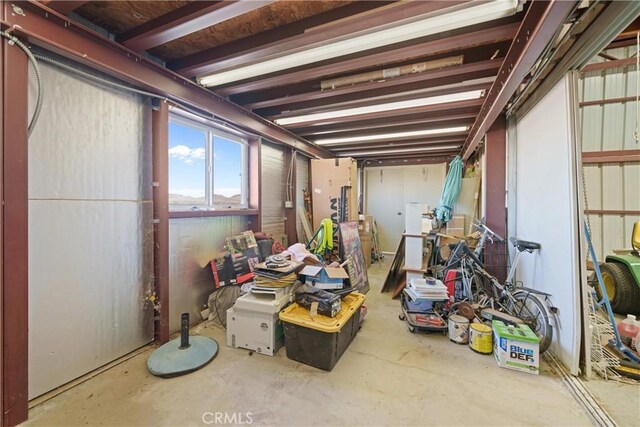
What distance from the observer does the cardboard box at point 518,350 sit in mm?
1971

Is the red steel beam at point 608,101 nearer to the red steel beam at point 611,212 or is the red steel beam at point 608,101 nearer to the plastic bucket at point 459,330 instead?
the red steel beam at point 611,212

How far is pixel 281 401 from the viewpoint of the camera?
1.68 m

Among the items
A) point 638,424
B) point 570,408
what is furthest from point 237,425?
point 638,424

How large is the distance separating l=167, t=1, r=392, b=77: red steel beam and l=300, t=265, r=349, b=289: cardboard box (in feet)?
6.76

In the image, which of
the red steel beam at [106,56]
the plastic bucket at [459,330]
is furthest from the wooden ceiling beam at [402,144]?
the plastic bucket at [459,330]

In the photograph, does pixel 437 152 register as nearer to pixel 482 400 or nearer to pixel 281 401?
pixel 482 400

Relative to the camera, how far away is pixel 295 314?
2.18 m

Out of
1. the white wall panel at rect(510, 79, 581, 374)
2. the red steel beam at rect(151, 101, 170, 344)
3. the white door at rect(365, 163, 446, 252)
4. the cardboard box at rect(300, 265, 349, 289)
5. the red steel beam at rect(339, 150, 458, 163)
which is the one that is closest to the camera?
the white wall panel at rect(510, 79, 581, 374)

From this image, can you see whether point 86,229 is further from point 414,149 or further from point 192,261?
point 414,149

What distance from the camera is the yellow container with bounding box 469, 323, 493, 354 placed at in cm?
225

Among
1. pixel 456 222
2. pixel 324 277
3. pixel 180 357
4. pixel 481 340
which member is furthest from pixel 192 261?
pixel 456 222

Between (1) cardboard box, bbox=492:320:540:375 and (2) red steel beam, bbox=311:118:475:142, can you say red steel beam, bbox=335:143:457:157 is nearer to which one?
(2) red steel beam, bbox=311:118:475:142

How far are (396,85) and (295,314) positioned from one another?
8.21ft

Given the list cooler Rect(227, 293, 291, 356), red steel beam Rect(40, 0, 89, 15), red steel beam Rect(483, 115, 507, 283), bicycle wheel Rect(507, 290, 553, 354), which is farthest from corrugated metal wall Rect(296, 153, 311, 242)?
red steel beam Rect(40, 0, 89, 15)
